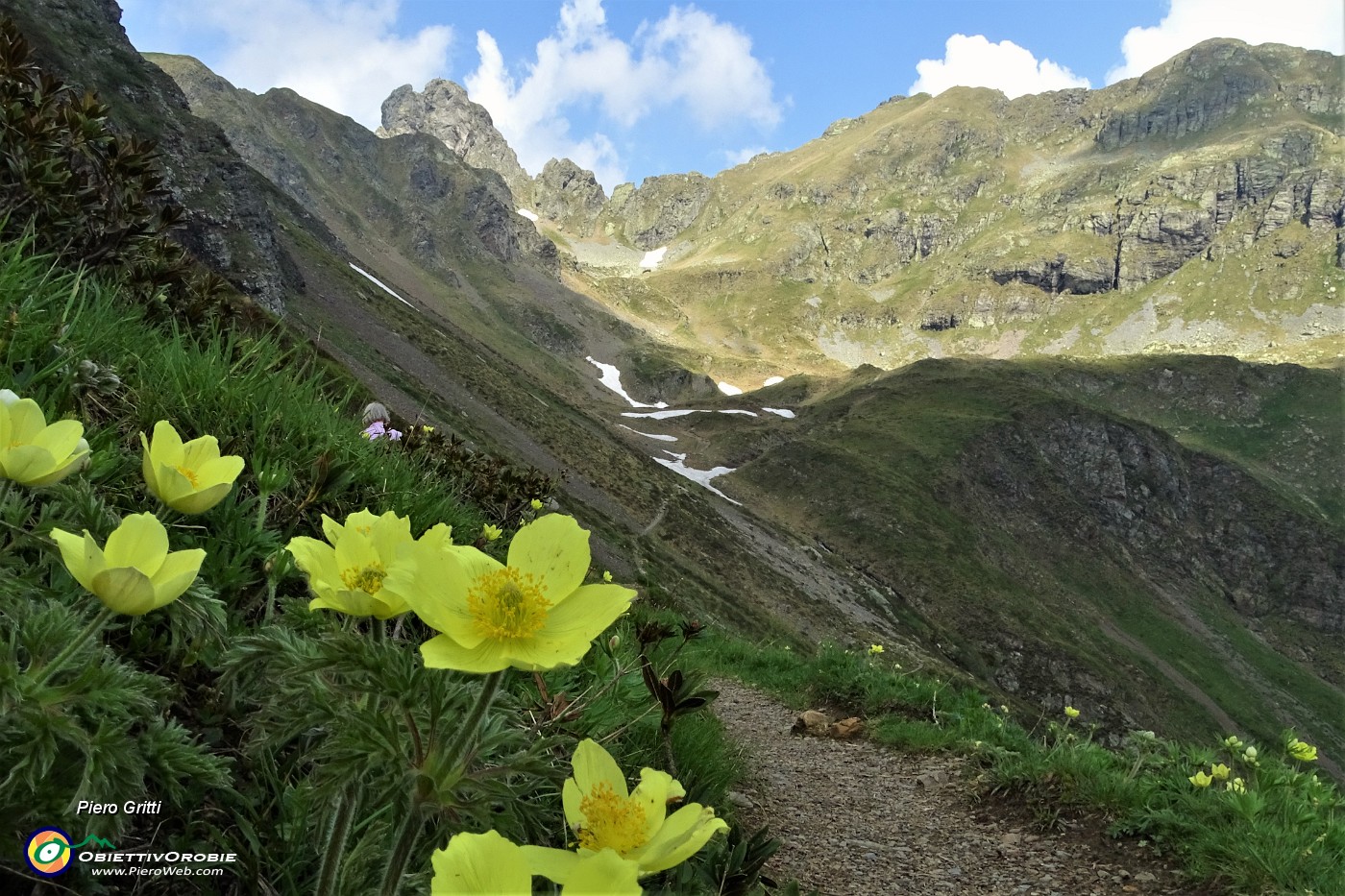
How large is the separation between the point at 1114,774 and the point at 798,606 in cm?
4730

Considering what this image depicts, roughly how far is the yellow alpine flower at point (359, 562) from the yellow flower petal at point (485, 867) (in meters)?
0.49

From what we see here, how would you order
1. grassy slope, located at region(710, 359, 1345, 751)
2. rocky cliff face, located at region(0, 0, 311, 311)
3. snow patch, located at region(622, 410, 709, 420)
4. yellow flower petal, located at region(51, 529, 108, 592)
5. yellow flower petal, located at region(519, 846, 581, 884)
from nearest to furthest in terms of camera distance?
yellow flower petal, located at region(519, 846, 581, 884) < yellow flower petal, located at region(51, 529, 108, 592) < rocky cliff face, located at region(0, 0, 311, 311) < grassy slope, located at region(710, 359, 1345, 751) < snow patch, located at region(622, 410, 709, 420)

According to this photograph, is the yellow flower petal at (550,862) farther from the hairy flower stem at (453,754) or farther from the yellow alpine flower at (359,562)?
the yellow alpine flower at (359,562)

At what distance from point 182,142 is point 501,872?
64.7 metres

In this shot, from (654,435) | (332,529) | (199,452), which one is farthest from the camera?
(654,435)

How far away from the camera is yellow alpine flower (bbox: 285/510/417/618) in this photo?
1248mm

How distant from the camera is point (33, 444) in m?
1.41

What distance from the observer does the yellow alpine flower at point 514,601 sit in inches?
39.8

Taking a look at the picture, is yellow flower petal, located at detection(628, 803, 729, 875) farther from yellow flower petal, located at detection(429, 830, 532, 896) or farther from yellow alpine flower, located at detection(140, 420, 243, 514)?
yellow alpine flower, located at detection(140, 420, 243, 514)

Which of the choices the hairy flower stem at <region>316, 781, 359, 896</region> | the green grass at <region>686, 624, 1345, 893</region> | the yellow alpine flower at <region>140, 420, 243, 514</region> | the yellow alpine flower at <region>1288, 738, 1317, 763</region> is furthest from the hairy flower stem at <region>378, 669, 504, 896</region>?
the yellow alpine flower at <region>1288, 738, 1317, 763</region>

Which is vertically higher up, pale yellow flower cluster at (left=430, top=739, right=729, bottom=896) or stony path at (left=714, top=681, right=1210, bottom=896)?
pale yellow flower cluster at (left=430, top=739, right=729, bottom=896)

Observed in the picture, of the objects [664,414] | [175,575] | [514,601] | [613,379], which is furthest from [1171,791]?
[613,379]

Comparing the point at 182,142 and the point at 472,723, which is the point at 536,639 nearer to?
the point at 472,723

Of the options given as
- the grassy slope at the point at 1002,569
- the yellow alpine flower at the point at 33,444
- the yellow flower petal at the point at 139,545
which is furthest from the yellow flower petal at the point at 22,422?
the grassy slope at the point at 1002,569
